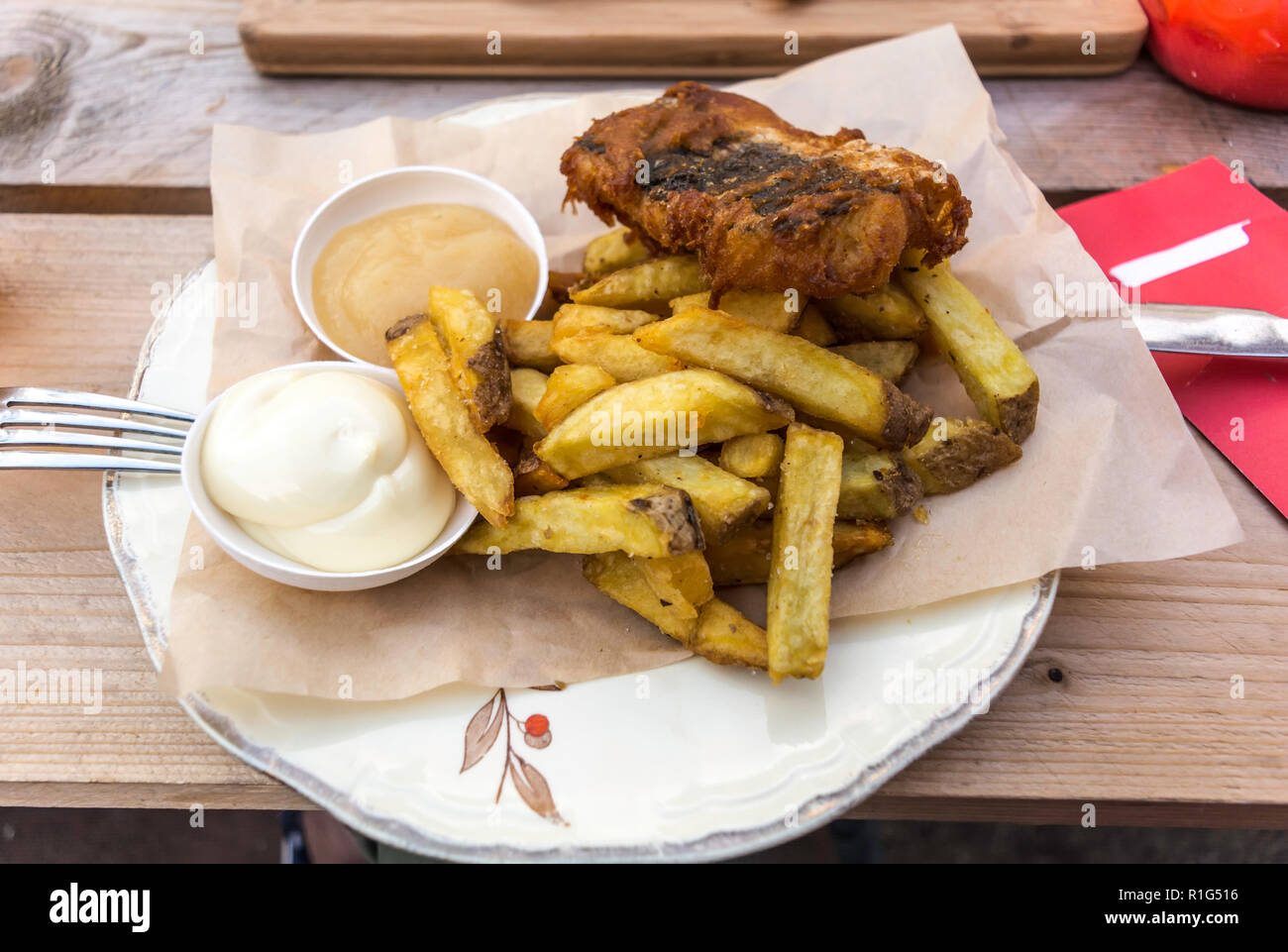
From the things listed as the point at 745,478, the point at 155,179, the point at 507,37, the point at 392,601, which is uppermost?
the point at 507,37

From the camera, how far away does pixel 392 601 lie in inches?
84.7

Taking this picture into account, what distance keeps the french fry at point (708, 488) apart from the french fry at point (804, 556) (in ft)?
0.24

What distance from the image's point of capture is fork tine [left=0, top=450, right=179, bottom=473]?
2.15 m

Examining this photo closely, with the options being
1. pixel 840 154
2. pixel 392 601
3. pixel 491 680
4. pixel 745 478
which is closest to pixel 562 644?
pixel 491 680

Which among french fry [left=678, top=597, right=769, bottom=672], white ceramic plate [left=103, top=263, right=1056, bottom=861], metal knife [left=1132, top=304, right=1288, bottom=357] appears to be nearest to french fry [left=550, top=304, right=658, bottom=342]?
french fry [left=678, top=597, right=769, bottom=672]

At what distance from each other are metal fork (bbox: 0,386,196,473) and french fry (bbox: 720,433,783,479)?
132cm

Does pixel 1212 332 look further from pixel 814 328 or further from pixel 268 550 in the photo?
pixel 268 550

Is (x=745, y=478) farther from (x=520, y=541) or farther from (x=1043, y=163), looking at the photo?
(x=1043, y=163)

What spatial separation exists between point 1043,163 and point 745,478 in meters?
2.12

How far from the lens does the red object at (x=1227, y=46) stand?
311 centimetres

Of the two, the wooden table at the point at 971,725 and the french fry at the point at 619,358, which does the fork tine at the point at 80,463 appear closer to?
the wooden table at the point at 971,725

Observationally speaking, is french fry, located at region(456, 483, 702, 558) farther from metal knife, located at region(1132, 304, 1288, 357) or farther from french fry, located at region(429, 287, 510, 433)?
metal knife, located at region(1132, 304, 1288, 357)

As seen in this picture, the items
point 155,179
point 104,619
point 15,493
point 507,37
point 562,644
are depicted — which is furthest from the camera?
point 507,37

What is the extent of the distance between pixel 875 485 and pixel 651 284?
0.73m
